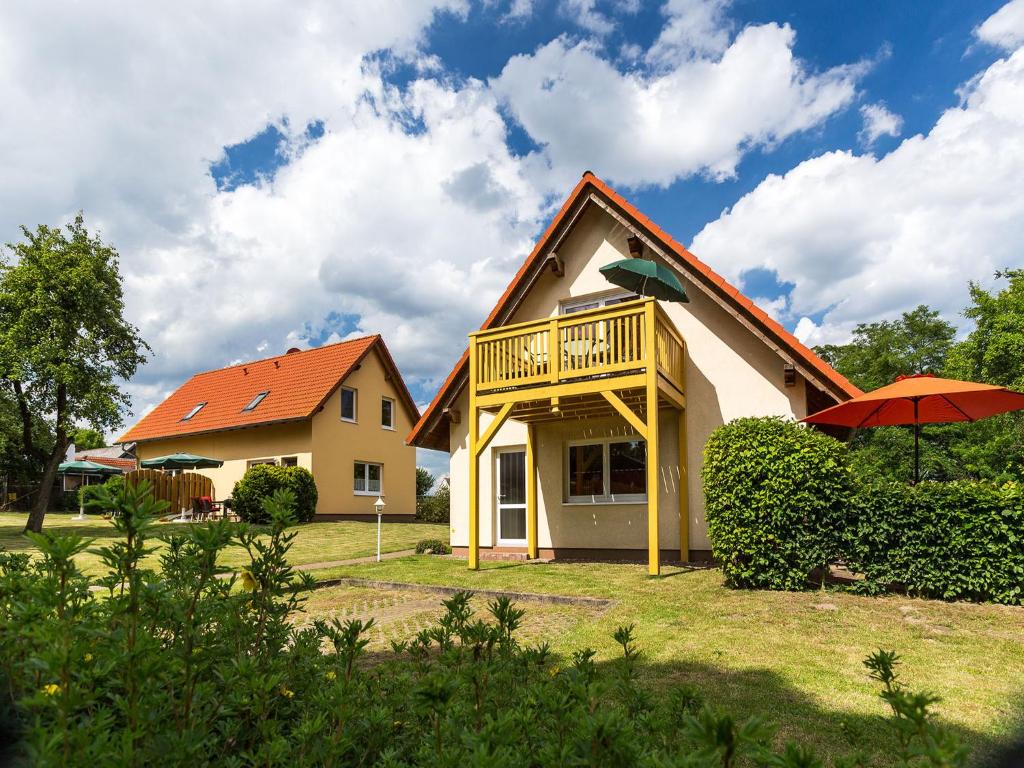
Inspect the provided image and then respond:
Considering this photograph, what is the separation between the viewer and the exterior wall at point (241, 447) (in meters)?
24.6

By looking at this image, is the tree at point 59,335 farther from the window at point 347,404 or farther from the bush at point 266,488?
the window at point 347,404

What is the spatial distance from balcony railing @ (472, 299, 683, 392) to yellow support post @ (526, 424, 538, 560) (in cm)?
210

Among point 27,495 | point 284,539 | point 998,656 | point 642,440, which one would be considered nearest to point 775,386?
point 642,440

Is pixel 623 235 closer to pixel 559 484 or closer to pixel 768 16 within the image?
pixel 768 16

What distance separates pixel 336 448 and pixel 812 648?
22.2m

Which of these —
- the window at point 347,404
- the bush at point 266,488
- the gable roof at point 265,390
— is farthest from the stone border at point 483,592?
the window at point 347,404

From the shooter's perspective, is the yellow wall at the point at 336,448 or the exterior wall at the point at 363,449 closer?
the yellow wall at the point at 336,448

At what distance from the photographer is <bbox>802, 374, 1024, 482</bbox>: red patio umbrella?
8.80 m

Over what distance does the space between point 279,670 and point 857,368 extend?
4722 cm

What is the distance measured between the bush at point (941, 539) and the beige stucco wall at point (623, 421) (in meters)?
3.47

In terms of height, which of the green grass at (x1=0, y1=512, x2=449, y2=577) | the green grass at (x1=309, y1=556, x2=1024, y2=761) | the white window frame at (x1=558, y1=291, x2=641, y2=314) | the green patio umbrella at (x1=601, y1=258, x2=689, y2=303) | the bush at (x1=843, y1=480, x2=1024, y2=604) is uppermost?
the white window frame at (x1=558, y1=291, x2=641, y2=314)

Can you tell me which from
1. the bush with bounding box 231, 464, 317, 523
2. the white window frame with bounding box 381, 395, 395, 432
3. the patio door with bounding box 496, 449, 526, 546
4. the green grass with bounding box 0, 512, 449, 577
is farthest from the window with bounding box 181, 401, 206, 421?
the patio door with bounding box 496, 449, 526, 546

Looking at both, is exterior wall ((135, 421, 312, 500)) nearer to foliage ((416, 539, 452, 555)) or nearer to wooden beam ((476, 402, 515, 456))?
foliage ((416, 539, 452, 555))

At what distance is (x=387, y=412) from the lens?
29.7 m
